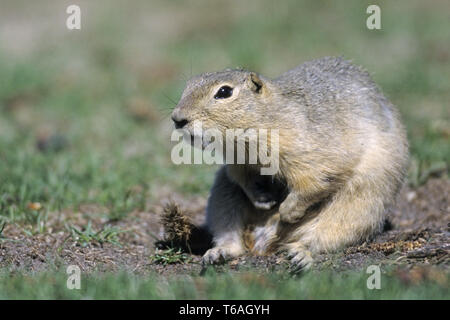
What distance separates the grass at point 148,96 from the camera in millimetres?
4098

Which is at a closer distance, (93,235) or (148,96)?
(93,235)

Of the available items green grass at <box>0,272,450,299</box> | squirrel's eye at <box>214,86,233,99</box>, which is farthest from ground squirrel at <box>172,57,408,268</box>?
green grass at <box>0,272,450,299</box>

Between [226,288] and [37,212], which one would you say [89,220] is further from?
[226,288]

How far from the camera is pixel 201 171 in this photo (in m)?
7.44

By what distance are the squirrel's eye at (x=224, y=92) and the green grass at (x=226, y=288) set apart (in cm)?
142

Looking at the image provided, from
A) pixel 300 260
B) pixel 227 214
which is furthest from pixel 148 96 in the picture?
pixel 300 260

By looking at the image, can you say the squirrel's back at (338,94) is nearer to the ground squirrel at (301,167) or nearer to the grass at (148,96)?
the ground squirrel at (301,167)

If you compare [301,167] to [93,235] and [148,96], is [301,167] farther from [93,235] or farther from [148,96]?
[148,96]

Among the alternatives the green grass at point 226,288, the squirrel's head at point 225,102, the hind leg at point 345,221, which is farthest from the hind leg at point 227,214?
the green grass at point 226,288

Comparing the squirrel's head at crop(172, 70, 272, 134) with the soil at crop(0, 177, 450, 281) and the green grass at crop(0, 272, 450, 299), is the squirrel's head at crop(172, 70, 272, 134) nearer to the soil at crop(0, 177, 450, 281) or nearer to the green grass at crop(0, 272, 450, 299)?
the soil at crop(0, 177, 450, 281)


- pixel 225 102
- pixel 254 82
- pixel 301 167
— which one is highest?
pixel 254 82

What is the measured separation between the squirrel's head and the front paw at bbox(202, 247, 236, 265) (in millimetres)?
994

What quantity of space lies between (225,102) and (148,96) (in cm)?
521

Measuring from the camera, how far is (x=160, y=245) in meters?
5.45
